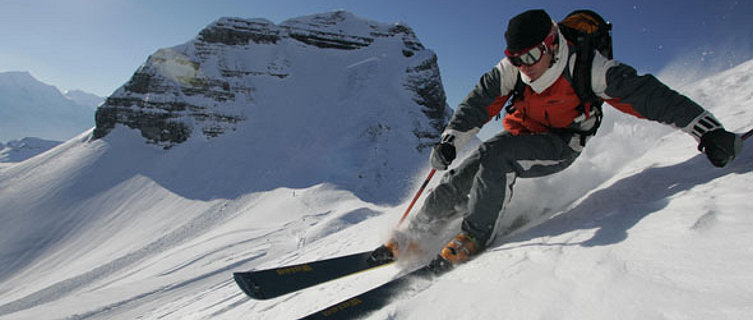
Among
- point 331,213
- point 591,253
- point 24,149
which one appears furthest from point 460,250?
point 24,149

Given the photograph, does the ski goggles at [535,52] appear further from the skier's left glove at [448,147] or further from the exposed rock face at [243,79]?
the exposed rock face at [243,79]

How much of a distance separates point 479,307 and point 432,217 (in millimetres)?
1526

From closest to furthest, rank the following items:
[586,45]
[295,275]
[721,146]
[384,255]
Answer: [721,146] < [586,45] < [295,275] < [384,255]

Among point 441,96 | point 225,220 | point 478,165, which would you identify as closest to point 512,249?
point 478,165

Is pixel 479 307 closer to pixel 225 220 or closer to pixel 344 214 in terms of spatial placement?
pixel 344 214

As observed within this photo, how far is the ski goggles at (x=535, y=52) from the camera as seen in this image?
8.27 ft

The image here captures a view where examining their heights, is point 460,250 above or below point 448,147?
below

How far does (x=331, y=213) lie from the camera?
11.9 m

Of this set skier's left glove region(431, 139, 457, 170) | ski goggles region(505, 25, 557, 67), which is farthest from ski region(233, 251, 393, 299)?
ski goggles region(505, 25, 557, 67)

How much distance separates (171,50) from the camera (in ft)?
97.2

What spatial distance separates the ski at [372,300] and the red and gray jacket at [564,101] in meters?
1.34

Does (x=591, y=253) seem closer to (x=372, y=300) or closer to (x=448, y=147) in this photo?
(x=372, y=300)

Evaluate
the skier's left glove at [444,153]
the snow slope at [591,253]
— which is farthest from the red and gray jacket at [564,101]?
the snow slope at [591,253]

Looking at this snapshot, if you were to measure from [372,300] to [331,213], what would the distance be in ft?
32.3
